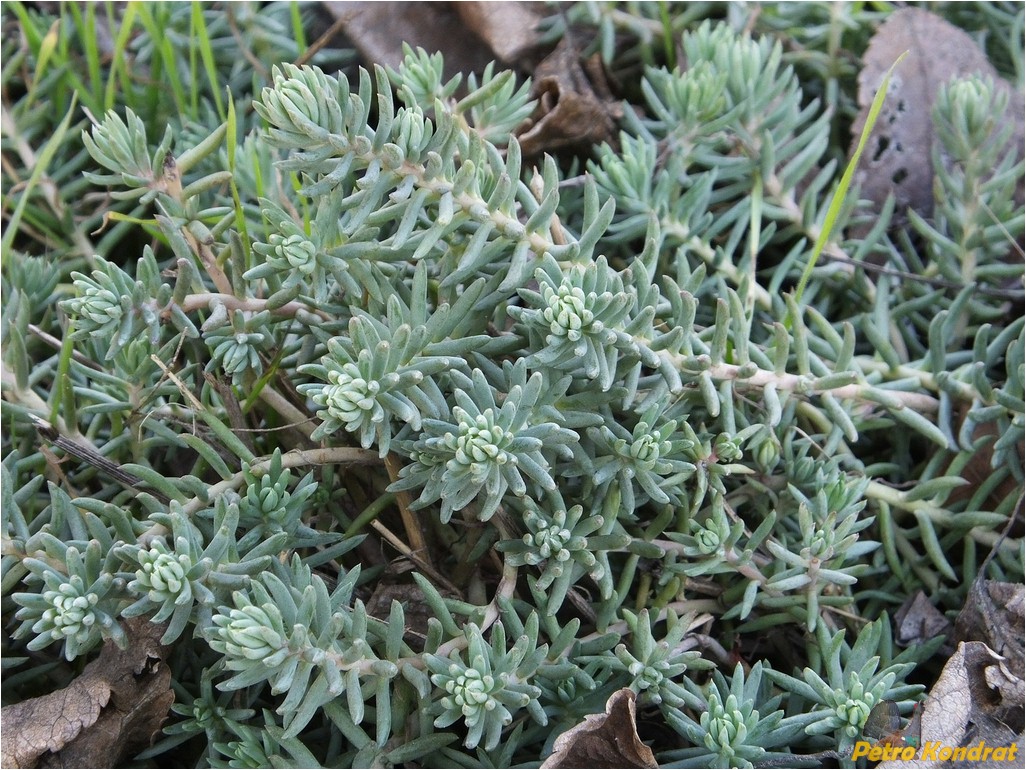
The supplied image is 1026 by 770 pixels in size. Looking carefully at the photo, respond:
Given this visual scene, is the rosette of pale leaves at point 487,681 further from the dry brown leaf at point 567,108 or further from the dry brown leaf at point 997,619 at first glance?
the dry brown leaf at point 567,108

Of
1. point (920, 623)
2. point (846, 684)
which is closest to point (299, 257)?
point (846, 684)

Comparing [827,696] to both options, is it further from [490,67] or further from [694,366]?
[490,67]

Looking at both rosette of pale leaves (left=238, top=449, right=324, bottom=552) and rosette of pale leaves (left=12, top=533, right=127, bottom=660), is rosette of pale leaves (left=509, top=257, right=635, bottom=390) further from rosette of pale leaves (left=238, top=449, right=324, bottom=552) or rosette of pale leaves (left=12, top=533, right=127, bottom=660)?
rosette of pale leaves (left=12, top=533, right=127, bottom=660)

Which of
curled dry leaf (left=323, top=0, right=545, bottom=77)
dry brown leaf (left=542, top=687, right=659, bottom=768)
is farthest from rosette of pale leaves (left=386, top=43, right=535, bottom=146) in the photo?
dry brown leaf (left=542, top=687, right=659, bottom=768)

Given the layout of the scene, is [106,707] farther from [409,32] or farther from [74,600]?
[409,32]

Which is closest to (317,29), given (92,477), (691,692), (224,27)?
(224,27)

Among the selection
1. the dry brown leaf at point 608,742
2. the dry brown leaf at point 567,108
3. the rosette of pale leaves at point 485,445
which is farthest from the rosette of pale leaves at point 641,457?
the dry brown leaf at point 567,108

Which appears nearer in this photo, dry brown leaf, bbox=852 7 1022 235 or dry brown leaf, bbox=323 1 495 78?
dry brown leaf, bbox=852 7 1022 235
